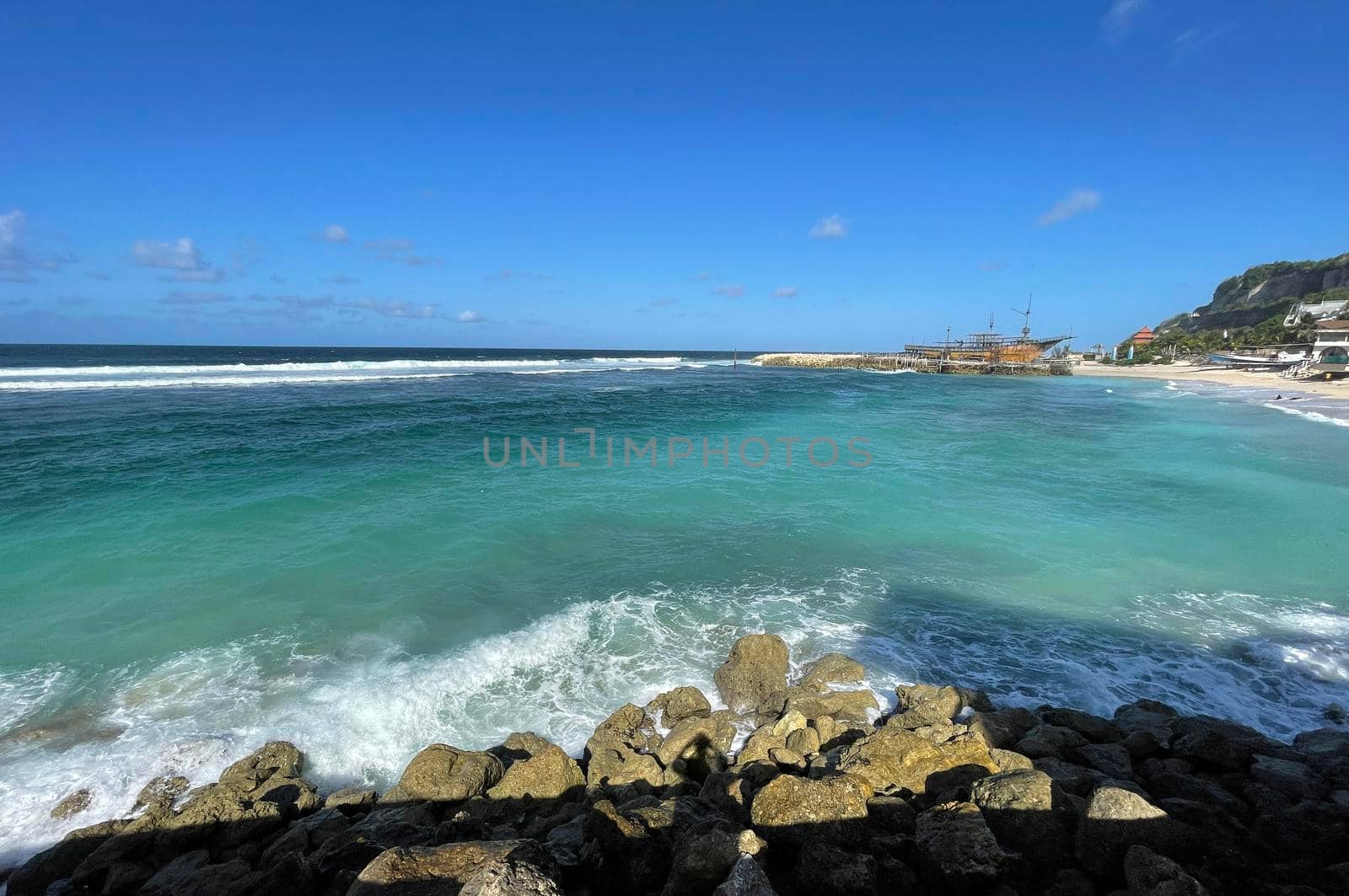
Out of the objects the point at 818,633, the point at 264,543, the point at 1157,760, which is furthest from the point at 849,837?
the point at 264,543

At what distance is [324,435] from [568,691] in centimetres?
1814

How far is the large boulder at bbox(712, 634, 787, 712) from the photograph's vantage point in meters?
A: 6.70

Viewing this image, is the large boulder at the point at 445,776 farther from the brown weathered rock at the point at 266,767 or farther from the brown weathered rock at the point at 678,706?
the brown weathered rock at the point at 678,706

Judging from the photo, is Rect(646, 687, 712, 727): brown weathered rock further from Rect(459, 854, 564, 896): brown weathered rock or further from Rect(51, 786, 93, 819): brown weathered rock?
Rect(51, 786, 93, 819): brown weathered rock

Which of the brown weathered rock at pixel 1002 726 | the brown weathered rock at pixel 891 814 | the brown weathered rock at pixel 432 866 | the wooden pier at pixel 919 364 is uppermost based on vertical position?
the wooden pier at pixel 919 364

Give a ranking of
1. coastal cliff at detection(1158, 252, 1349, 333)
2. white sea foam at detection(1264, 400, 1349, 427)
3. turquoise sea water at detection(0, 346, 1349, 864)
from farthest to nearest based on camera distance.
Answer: coastal cliff at detection(1158, 252, 1349, 333)
white sea foam at detection(1264, 400, 1349, 427)
turquoise sea water at detection(0, 346, 1349, 864)

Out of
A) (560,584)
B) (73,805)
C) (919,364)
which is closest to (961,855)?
(560,584)

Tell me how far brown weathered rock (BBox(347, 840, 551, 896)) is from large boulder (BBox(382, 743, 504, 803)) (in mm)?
1966

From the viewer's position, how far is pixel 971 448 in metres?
21.3

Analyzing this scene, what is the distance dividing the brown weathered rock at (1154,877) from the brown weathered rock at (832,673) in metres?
3.72

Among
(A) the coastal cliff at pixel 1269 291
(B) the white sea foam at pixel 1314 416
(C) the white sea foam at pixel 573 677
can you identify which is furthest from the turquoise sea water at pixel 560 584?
Result: (A) the coastal cliff at pixel 1269 291

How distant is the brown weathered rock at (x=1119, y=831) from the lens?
138 inches

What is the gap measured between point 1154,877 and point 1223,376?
68.8 metres

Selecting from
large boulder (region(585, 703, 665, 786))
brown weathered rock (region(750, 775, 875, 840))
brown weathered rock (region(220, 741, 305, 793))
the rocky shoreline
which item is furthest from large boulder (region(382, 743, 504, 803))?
brown weathered rock (region(750, 775, 875, 840))
